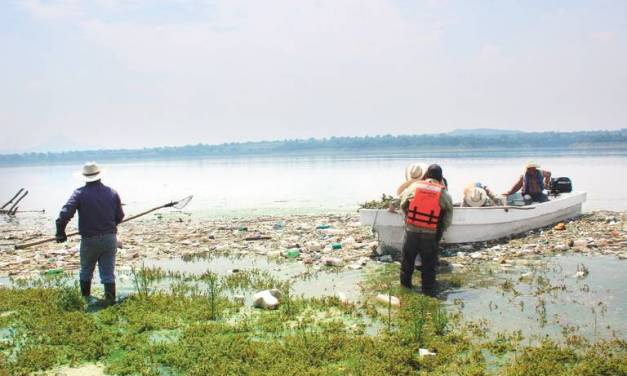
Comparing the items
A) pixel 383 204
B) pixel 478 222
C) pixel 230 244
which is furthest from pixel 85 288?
pixel 478 222

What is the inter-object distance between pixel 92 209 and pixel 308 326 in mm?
4173

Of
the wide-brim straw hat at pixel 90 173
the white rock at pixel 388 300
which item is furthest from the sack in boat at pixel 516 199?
the wide-brim straw hat at pixel 90 173

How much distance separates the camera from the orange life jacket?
9.73 metres

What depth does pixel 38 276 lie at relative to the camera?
→ 12.4 meters

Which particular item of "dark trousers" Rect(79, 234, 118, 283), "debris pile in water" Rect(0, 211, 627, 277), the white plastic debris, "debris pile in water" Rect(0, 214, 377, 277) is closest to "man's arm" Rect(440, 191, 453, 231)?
"debris pile in water" Rect(0, 211, 627, 277)

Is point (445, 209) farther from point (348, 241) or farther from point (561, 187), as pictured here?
point (561, 187)

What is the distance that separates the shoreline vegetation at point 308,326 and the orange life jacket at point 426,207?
1328 millimetres

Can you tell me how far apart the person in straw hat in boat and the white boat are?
593 cm

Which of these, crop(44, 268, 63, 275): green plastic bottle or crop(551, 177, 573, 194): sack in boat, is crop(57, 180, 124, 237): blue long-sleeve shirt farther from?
crop(551, 177, 573, 194): sack in boat

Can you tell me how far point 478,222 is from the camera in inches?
538

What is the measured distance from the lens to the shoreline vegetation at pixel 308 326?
6.52m

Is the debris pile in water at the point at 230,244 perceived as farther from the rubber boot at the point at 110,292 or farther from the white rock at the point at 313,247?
the rubber boot at the point at 110,292

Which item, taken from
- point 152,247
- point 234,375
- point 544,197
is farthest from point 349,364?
point 544,197

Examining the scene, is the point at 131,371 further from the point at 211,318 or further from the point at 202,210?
the point at 202,210
